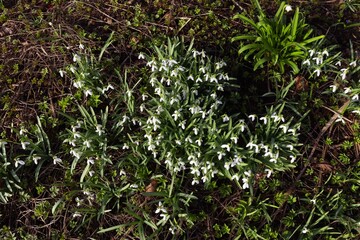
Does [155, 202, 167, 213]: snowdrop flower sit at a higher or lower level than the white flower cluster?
lower

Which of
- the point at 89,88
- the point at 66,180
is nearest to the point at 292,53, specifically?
the point at 89,88

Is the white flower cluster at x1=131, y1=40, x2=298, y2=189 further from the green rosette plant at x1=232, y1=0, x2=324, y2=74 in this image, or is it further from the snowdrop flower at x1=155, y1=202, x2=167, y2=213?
the green rosette plant at x1=232, y1=0, x2=324, y2=74

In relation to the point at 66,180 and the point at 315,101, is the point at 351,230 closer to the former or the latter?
the point at 315,101

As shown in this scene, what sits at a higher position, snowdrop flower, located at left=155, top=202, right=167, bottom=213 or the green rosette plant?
the green rosette plant

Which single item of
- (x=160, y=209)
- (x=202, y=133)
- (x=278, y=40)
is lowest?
(x=160, y=209)

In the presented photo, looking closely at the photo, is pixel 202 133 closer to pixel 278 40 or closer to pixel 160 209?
pixel 160 209

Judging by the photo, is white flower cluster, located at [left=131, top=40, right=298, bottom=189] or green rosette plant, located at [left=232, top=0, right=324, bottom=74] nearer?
white flower cluster, located at [left=131, top=40, right=298, bottom=189]

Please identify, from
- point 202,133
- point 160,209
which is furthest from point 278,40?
point 160,209

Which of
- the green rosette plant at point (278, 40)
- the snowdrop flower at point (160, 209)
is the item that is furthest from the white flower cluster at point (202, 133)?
the green rosette plant at point (278, 40)

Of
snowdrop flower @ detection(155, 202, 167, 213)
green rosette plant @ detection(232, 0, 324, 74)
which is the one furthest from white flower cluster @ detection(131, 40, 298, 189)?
green rosette plant @ detection(232, 0, 324, 74)

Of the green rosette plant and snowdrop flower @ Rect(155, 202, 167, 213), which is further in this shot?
the green rosette plant

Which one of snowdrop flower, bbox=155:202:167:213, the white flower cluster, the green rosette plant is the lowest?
snowdrop flower, bbox=155:202:167:213

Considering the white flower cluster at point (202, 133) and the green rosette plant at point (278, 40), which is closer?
the white flower cluster at point (202, 133)

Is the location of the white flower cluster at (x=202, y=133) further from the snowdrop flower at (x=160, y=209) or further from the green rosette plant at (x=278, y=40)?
the green rosette plant at (x=278, y=40)
